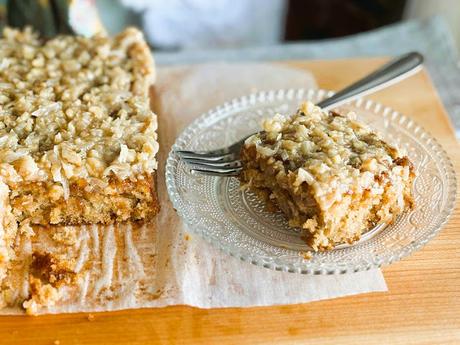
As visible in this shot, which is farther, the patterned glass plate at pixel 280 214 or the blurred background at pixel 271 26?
the blurred background at pixel 271 26

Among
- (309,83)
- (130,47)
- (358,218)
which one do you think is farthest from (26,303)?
(309,83)

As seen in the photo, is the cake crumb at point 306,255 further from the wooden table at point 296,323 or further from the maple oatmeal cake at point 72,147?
the maple oatmeal cake at point 72,147

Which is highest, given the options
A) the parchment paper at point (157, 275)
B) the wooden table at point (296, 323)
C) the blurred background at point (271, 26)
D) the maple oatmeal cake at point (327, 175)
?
the blurred background at point (271, 26)

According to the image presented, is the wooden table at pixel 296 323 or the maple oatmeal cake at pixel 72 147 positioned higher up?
the maple oatmeal cake at pixel 72 147

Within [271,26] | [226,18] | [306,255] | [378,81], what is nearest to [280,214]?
[306,255]

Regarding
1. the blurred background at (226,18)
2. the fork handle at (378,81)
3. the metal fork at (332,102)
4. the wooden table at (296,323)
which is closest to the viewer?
the wooden table at (296,323)

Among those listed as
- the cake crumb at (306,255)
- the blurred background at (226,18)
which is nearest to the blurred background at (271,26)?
the blurred background at (226,18)

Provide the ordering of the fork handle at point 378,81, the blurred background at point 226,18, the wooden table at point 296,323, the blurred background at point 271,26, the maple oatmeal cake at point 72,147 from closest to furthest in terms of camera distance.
Result: the wooden table at point 296,323, the maple oatmeal cake at point 72,147, the fork handle at point 378,81, the blurred background at point 271,26, the blurred background at point 226,18

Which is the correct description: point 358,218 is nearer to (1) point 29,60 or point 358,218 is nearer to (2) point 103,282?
(2) point 103,282
